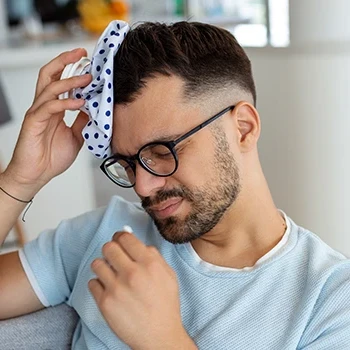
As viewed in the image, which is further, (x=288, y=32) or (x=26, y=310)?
(x=288, y=32)

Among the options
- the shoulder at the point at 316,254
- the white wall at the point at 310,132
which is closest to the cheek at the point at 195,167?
the shoulder at the point at 316,254

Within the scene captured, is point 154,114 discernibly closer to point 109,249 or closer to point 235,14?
point 109,249

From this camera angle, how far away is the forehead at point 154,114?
4.20ft

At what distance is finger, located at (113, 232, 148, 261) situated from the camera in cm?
114

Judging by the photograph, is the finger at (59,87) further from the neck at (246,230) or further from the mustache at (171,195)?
the neck at (246,230)

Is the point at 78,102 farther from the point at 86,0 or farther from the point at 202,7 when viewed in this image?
the point at 202,7

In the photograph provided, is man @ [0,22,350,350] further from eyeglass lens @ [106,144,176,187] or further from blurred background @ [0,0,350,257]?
blurred background @ [0,0,350,257]

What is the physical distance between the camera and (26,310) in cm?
151

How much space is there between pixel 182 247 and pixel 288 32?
1.20 metres

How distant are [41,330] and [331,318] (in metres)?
0.63

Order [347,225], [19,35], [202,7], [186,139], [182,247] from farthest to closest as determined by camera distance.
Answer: [202,7] → [19,35] → [347,225] → [182,247] → [186,139]

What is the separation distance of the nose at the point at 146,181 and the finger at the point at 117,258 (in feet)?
0.56

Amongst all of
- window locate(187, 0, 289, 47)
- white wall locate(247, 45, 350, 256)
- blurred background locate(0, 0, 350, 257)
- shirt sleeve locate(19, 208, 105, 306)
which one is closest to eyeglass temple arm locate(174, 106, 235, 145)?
shirt sleeve locate(19, 208, 105, 306)

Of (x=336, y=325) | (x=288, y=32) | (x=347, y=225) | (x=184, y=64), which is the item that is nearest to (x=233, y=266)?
(x=336, y=325)
